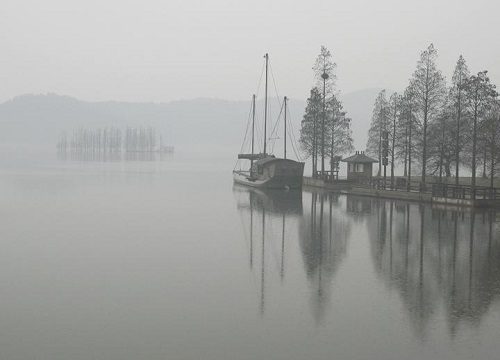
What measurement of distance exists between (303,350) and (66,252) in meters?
13.3

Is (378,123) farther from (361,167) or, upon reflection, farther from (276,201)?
(276,201)

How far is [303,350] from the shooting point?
11422mm

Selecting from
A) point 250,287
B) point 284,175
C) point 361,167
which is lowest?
point 250,287

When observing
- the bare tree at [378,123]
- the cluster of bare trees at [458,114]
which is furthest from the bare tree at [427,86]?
the bare tree at [378,123]

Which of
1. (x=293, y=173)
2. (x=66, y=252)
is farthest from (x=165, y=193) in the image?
(x=66, y=252)

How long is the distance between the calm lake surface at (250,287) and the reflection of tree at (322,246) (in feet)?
0.28

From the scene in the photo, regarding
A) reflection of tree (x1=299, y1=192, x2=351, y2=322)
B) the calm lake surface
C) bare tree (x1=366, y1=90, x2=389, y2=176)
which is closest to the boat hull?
bare tree (x1=366, y1=90, x2=389, y2=176)

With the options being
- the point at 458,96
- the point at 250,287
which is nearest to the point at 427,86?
the point at 458,96

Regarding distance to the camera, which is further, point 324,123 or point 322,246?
point 324,123

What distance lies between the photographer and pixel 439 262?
66.4 ft

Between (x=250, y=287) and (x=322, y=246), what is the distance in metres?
7.56

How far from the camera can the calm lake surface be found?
38.7ft

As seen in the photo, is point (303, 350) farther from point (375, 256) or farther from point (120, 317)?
point (375, 256)

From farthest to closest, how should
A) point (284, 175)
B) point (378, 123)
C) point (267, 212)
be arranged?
point (378, 123), point (284, 175), point (267, 212)
